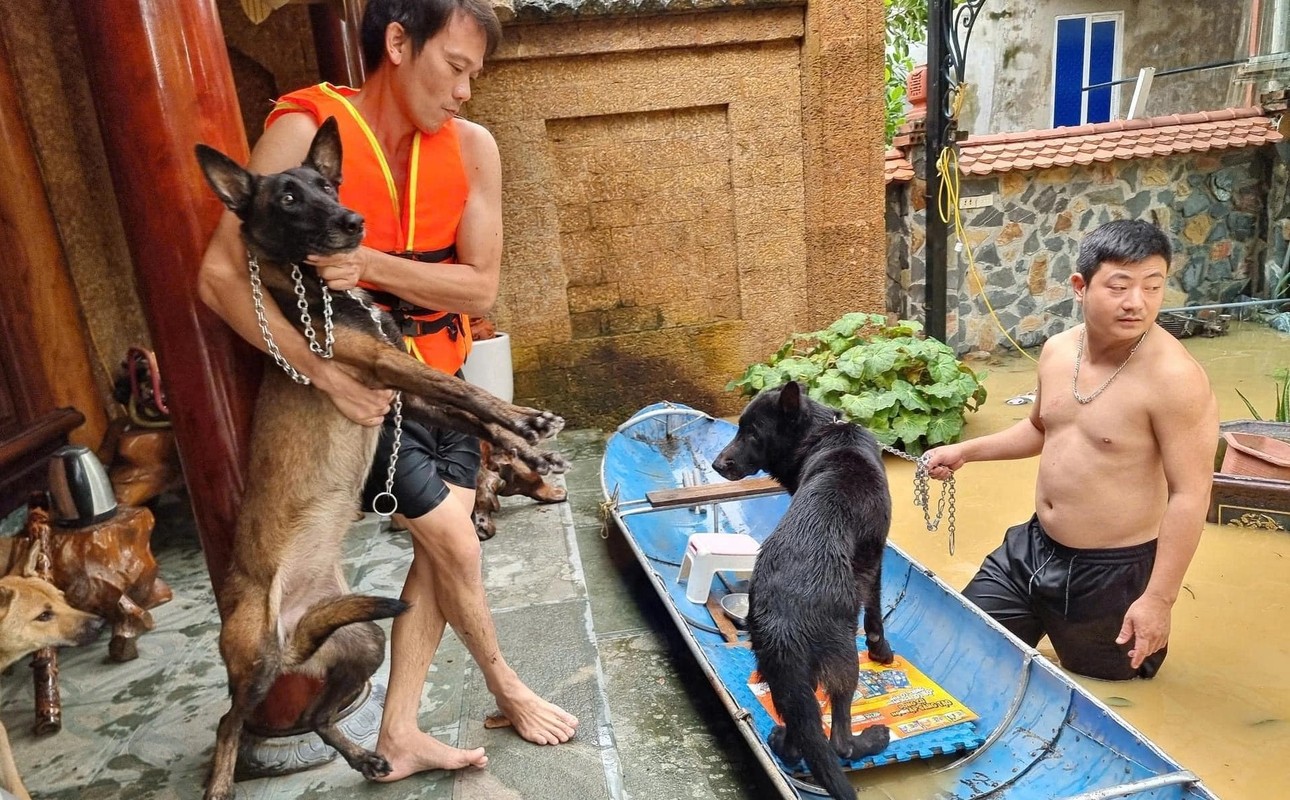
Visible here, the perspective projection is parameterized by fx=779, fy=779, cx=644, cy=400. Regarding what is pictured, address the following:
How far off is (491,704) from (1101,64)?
15.6 m

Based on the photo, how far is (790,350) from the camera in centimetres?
683

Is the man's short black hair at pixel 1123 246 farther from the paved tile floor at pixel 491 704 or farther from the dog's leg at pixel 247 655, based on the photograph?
the dog's leg at pixel 247 655

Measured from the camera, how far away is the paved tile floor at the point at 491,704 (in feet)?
7.81

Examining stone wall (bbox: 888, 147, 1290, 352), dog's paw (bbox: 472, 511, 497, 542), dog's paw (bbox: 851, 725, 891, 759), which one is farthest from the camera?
stone wall (bbox: 888, 147, 1290, 352)

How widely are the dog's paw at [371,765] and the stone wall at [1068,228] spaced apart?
7997 millimetres

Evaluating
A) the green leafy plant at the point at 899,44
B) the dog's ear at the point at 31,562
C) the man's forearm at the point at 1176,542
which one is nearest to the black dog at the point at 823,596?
the man's forearm at the point at 1176,542

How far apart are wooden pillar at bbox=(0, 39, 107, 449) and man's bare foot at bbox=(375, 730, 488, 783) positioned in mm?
3072

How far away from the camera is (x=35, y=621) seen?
2.60 metres

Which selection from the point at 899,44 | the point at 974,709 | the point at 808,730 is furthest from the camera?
the point at 899,44

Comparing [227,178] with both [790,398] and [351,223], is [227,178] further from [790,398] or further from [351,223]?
[790,398]

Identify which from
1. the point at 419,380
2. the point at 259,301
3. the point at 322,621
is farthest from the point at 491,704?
the point at 259,301

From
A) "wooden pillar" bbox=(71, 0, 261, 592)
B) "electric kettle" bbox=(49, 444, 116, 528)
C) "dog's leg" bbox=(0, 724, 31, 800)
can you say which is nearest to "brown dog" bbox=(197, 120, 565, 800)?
"wooden pillar" bbox=(71, 0, 261, 592)

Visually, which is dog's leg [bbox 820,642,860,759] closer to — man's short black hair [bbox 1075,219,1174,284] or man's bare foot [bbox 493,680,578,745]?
man's bare foot [bbox 493,680,578,745]

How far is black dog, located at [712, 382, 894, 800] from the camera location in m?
2.47
